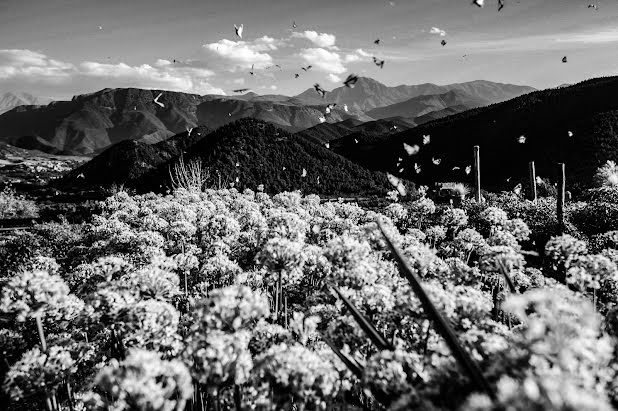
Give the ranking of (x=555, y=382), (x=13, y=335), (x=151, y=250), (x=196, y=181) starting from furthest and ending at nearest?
(x=196, y=181)
(x=151, y=250)
(x=13, y=335)
(x=555, y=382)

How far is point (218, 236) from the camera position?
40.3 ft

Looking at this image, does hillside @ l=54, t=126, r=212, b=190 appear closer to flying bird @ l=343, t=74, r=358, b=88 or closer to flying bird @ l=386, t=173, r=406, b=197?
flying bird @ l=386, t=173, r=406, b=197

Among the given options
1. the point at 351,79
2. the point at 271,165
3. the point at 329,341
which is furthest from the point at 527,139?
the point at 329,341

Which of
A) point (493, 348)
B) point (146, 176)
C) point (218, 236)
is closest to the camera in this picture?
point (493, 348)

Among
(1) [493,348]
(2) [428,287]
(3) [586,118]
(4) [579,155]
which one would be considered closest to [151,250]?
(2) [428,287]

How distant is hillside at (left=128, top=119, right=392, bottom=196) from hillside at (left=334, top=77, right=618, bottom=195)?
22363mm

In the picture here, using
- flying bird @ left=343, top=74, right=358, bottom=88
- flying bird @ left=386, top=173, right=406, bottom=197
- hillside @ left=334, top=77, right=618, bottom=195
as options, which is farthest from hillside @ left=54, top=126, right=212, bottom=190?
flying bird @ left=343, top=74, right=358, bottom=88

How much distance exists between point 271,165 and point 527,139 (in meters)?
50.8

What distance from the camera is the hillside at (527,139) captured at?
199 ft

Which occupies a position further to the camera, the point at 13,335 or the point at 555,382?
the point at 13,335

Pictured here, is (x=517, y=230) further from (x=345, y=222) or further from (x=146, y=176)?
(x=146, y=176)

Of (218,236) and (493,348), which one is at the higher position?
(493,348)

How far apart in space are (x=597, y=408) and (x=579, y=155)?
72.7 m

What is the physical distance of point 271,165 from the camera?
2324 inches
